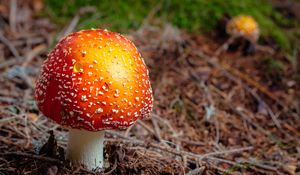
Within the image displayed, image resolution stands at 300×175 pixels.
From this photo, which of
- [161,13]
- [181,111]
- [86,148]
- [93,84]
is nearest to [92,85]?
[93,84]

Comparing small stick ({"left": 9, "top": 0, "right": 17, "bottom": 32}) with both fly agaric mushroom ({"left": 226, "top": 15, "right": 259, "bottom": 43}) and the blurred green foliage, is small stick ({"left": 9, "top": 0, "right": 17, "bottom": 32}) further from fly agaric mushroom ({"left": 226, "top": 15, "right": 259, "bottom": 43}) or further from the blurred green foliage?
fly agaric mushroom ({"left": 226, "top": 15, "right": 259, "bottom": 43})

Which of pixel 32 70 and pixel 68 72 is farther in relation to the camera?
pixel 32 70

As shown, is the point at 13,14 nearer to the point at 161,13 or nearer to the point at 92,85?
the point at 161,13

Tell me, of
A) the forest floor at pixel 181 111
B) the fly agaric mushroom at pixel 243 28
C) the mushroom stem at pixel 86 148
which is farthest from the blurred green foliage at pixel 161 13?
the mushroom stem at pixel 86 148

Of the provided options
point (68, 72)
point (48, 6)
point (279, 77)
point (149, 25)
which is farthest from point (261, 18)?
point (68, 72)

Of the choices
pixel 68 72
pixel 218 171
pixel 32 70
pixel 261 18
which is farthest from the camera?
pixel 261 18

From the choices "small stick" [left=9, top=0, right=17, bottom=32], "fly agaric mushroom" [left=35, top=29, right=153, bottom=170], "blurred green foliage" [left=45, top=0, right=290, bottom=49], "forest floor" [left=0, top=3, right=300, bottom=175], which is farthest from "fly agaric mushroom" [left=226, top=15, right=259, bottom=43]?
"fly agaric mushroom" [left=35, top=29, right=153, bottom=170]

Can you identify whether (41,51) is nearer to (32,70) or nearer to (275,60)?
(32,70)

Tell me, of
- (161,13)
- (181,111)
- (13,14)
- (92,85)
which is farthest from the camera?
(161,13)
